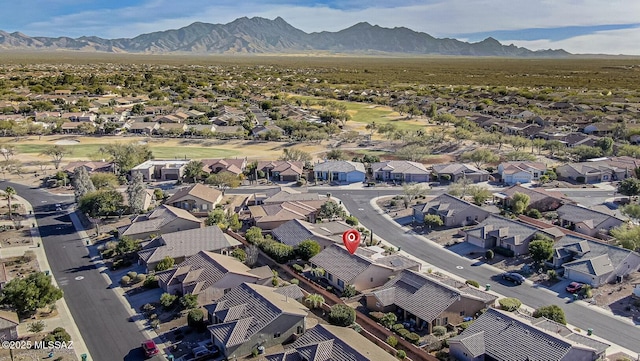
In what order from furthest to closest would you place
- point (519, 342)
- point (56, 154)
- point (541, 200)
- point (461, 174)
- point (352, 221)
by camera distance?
point (56, 154) < point (461, 174) < point (541, 200) < point (352, 221) < point (519, 342)

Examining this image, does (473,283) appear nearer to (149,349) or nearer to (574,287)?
(574,287)

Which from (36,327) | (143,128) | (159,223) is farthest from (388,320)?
(143,128)

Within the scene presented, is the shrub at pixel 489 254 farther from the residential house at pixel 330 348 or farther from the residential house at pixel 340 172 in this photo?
the residential house at pixel 340 172

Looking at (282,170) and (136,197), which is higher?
(136,197)

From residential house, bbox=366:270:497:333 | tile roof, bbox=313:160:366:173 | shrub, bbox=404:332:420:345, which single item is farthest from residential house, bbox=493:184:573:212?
shrub, bbox=404:332:420:345

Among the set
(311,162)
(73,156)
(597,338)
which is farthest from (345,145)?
(597,338)

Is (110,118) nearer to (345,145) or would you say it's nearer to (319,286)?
(345,145)
